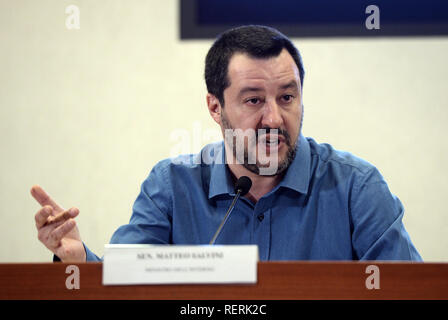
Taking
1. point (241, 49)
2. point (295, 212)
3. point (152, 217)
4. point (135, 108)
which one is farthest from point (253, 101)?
point (135, 108)

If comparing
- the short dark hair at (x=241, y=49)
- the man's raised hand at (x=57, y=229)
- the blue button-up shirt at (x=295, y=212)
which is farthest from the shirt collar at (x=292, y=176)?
the man's raised hand at (x=57, y=229)

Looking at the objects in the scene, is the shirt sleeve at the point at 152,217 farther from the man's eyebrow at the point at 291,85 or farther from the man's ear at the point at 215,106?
the man's eyebrow at the point at 291,85

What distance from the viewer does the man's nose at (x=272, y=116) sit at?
1.48 m

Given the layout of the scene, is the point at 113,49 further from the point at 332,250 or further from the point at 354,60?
the point at 332,250

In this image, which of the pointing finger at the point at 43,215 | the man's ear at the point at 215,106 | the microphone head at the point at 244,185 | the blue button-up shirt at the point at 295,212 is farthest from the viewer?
the man's ear at the point at 215,106

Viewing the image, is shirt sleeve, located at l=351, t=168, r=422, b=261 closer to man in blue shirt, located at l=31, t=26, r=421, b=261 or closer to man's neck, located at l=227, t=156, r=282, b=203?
man in blue shirt, located at l=31, t=26, r=421, b=261

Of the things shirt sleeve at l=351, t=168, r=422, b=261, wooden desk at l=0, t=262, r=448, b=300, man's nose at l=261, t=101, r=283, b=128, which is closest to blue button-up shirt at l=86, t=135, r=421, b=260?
shirt sleeve at l=351, t=168, r=422, b=261

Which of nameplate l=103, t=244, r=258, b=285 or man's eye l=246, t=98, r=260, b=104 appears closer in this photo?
nameplate l=103, t=244, r=258, b=285

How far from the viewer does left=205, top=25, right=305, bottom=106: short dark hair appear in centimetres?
155

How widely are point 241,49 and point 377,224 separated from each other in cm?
65

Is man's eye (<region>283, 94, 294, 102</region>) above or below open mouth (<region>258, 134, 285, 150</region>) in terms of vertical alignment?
above

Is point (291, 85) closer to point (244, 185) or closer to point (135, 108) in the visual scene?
point (244, 185)

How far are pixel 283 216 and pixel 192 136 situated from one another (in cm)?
81

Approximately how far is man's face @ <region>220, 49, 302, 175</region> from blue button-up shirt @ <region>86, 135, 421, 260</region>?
0.22 ft
